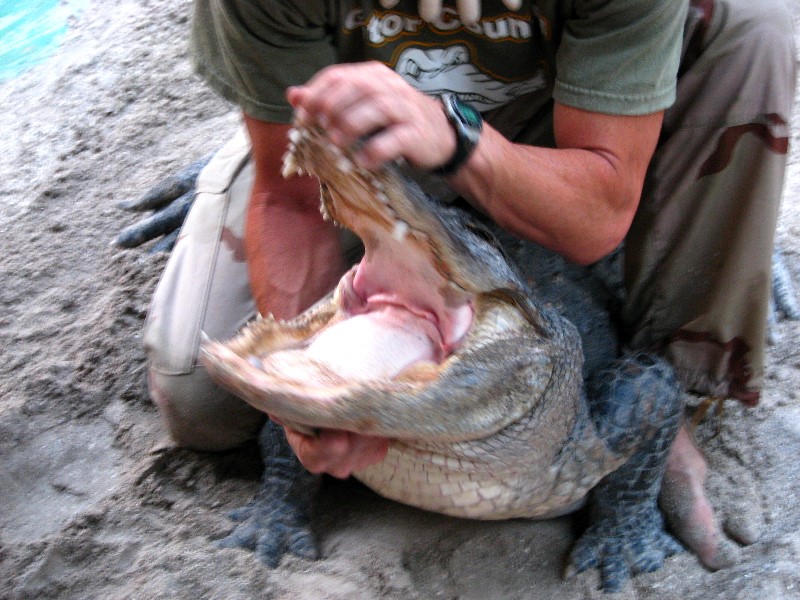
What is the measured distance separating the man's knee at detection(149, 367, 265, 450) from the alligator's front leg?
109mm

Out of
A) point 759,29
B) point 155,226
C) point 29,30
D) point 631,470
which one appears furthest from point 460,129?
point 29,30

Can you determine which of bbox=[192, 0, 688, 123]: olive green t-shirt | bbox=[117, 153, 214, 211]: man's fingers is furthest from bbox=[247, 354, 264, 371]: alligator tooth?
bbox=[117, 153, 214, 211]: man's fingers

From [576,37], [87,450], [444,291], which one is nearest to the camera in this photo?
[444,291]

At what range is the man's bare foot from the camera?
201 cm

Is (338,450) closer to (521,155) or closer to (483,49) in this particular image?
(521,155)

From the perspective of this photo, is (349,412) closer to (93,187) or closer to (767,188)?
(767,188)

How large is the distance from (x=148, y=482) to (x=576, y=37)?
159 centimetres

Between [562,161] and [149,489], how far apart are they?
1.40m

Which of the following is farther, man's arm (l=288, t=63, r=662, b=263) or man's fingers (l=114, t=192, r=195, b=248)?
man's fingers (l=114, t=192, r=195, b=248)

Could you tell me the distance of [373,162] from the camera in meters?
1.29

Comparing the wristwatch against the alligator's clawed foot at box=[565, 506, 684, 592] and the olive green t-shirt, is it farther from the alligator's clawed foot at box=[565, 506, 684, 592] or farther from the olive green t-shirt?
the alligator's clawed foot at box=[565, 506, 684, 592]

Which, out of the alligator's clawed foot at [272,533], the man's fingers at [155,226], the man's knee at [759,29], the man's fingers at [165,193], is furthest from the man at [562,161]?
the man's fingers at [165,193]

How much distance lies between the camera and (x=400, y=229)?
1528 mm

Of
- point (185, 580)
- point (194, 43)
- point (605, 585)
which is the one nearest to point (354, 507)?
point (185, 580)
